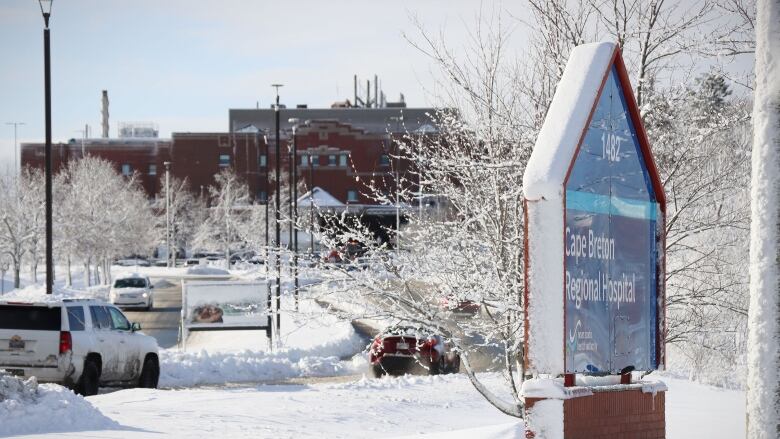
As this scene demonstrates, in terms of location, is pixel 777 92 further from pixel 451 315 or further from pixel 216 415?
pixel 216 415

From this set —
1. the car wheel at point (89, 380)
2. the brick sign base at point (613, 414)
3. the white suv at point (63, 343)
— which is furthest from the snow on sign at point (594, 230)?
the car wheel at point (89, 380)

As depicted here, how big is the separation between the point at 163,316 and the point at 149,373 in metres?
24.9

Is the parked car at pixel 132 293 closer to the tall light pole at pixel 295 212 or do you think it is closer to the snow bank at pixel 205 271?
the tall light pole at pixel 295 212

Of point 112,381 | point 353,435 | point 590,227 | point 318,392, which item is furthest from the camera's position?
point 112,381

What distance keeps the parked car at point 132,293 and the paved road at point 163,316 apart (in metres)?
0.45

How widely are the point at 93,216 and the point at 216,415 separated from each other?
188ft

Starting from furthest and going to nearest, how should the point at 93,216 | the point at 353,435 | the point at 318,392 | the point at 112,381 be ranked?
the point at 93,216 → the point at 112,381 → the point at 318,392 → the point at 353,435

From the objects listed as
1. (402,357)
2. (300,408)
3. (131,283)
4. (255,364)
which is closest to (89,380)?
(300,408)

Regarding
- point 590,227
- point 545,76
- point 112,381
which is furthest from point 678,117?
point 112,381

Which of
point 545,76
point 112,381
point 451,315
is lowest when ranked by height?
point 112,381

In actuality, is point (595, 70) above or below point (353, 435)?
above

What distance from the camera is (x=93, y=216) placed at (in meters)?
71.9

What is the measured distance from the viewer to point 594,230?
9.52 metres

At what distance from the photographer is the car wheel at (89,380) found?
20.9 metres
